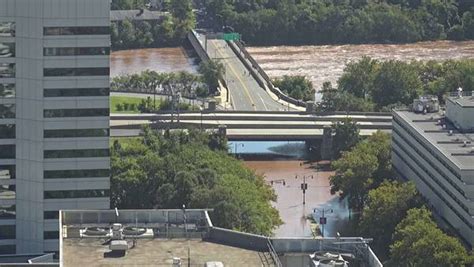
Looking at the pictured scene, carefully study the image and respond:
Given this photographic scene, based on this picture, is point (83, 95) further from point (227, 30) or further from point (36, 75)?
point (227, 30)

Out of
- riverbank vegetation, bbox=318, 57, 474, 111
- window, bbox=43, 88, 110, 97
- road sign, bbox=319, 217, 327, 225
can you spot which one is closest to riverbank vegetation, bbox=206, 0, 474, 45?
riverbank vegetation, bbox=318, 57, 474, 111

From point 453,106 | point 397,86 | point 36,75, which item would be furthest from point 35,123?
point 397,86

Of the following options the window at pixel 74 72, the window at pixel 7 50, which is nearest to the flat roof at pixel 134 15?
the window at pixel 7 50

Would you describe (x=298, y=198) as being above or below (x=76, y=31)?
below

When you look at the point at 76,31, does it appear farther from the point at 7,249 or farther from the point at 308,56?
the point at 308,56

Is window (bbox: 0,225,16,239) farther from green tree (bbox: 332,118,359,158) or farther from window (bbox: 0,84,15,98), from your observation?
green tree (bbox: 332,118,359,158)

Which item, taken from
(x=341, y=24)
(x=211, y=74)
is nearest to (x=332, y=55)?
(x=341, y=24)

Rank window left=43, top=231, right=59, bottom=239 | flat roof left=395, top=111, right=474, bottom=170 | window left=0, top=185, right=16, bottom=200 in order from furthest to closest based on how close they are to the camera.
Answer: flat roof left=395, top=111, right=474, bottom=170 → window left=0, top=185, right=16, bottom=200 → window left=43, top=231, right=59, bottom=239
